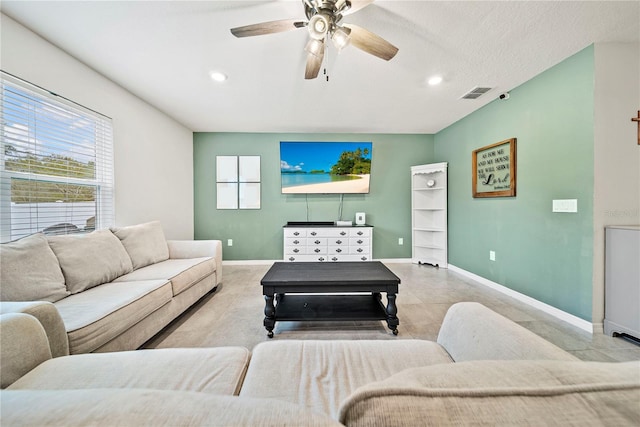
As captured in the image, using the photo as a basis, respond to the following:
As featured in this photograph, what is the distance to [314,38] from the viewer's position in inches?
60.2

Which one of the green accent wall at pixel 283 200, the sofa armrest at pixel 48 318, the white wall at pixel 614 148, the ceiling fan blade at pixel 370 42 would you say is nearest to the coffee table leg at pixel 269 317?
the sofa armrest at pixel 48 318

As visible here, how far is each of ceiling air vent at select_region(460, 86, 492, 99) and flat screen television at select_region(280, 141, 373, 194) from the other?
64.5 inches

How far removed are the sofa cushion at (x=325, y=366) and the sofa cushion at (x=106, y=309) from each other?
3.42ft

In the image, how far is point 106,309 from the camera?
144 centimetres

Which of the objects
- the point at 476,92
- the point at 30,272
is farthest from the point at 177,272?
the point at 476,92

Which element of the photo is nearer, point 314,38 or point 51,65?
point 314,38

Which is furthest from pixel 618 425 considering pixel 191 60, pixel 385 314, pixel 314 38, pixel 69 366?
pixel 191 60

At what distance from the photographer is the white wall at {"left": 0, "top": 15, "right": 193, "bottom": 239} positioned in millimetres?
1837

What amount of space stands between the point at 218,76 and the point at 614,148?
12.1 feet

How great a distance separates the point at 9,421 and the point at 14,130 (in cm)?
251

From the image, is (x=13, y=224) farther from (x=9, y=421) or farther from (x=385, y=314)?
(x=385, y=314)

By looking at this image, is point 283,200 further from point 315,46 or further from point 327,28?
point 327,28

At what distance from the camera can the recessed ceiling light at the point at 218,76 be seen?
7.83 feet

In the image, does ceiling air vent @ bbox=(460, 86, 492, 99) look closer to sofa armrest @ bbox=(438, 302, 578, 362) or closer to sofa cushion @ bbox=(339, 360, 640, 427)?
sofa armrest @ bbox=(438, 302, 578, 362)
